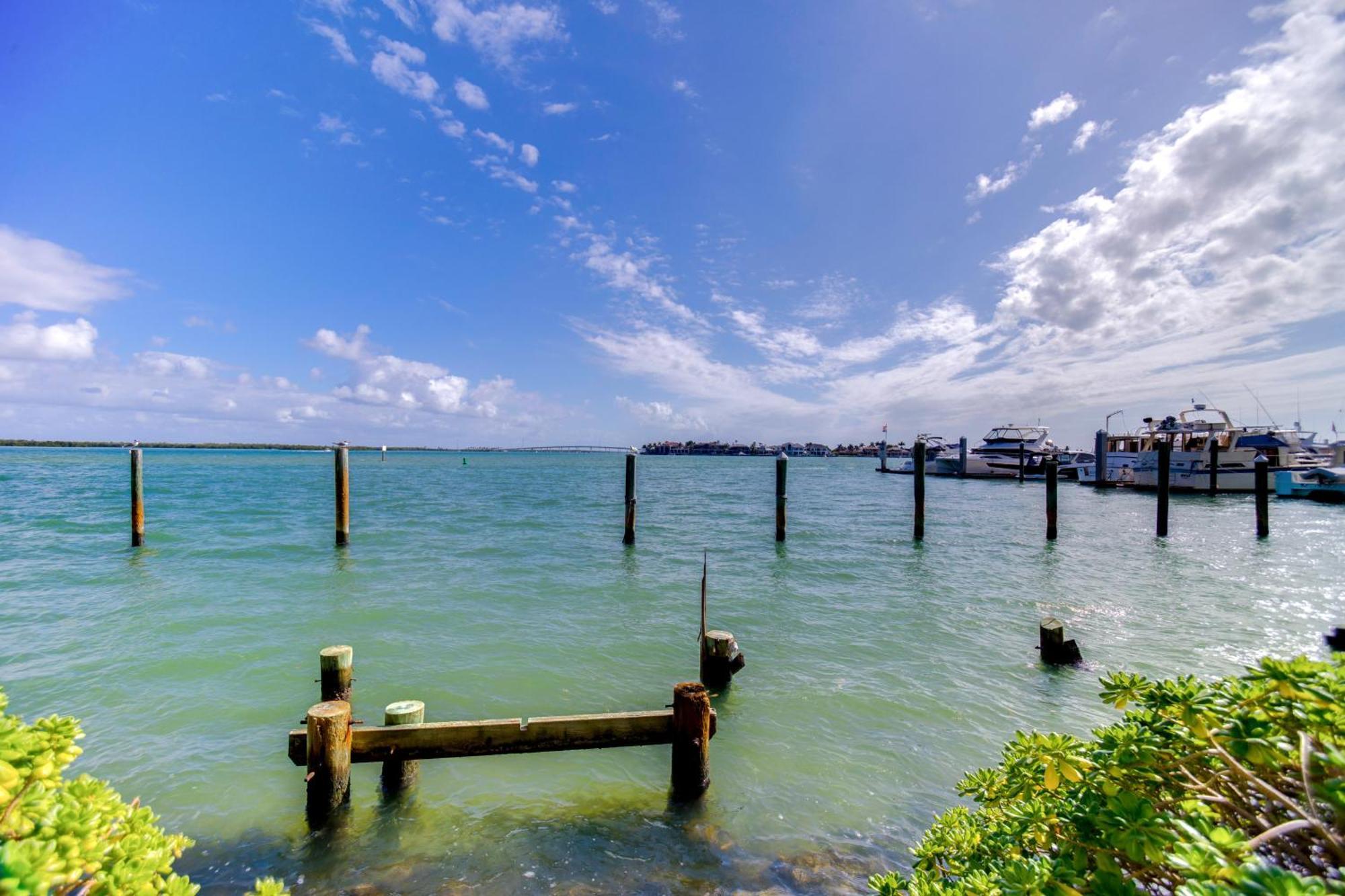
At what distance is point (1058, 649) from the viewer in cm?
839

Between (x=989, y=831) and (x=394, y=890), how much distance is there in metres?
4.16

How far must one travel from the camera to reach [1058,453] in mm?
58375

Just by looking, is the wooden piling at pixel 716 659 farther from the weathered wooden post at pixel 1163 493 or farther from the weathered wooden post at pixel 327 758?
the weathered wooden post at pixel 1163 493

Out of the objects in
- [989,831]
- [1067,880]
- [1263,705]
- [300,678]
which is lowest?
[300,678]

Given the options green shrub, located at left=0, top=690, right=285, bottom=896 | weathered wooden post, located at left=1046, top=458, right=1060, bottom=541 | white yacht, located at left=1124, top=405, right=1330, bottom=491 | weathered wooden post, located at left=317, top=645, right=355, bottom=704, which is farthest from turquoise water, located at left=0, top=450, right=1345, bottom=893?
white yacht, located at left=1124, top=405, right=1330, bottom=491

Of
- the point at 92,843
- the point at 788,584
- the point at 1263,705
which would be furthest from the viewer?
the point at 788,584

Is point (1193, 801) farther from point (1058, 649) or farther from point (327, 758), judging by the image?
point (1058, 649)

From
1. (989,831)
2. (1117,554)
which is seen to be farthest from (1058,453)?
(989,831)

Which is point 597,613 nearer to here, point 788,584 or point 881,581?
point 788,584

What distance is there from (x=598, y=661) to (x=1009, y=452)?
187ft

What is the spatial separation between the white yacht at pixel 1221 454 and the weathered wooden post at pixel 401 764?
44.8 m

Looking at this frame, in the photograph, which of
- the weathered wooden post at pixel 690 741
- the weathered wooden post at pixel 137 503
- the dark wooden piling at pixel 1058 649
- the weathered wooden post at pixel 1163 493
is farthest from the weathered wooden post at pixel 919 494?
the weathered wooden post at pixel 137 503

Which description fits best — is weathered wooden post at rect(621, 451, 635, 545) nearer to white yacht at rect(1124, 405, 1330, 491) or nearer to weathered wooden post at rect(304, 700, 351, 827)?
weathered wooden post at rect(304, 700, 351, 827)

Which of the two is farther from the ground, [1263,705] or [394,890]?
[1263,705]
